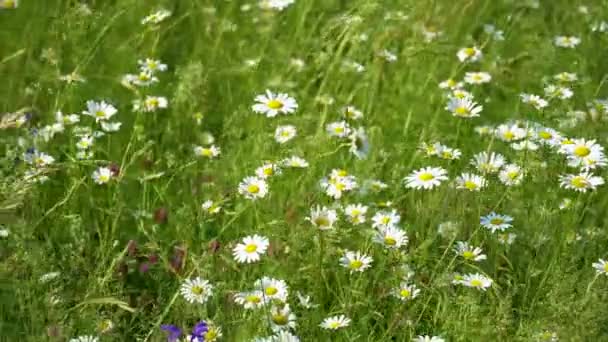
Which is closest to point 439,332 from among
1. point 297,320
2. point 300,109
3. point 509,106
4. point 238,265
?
point 297,320

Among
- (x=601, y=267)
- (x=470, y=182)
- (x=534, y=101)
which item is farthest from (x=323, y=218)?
(x=534, y=101)

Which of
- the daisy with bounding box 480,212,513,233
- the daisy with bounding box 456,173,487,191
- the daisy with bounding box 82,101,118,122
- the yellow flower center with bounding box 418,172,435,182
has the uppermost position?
the daisy with bounding box 82,101,118,122

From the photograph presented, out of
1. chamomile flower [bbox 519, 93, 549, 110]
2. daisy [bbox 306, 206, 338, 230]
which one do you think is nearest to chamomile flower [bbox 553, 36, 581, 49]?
chamomile flower [bbox 519, 93, 549, 110]

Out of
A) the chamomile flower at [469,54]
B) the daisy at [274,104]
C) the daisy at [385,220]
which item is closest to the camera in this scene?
the daisy at [385,220]

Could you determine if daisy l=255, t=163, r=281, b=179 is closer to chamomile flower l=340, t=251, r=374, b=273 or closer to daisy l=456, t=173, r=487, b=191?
chamomile flower l=340, t=251, r=374, b=273

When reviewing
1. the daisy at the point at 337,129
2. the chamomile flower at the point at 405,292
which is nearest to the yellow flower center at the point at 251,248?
the chamomile flower at the point at 405,292

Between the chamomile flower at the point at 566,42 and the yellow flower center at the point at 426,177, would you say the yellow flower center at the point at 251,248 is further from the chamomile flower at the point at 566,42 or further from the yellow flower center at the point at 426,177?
the chamomile flower at the point at 566,42

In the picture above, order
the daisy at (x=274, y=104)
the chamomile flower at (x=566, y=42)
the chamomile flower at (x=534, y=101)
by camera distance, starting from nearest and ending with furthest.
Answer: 1. the daisy at (x=274, y=104)
2. the chamomile flower at (x=534, y=101)
3. the chamomile flower at (x=566, y=42)

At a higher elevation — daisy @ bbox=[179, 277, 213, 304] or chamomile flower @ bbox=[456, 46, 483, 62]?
chamomile flower @ bbox=[456, 46, 483, 62]
